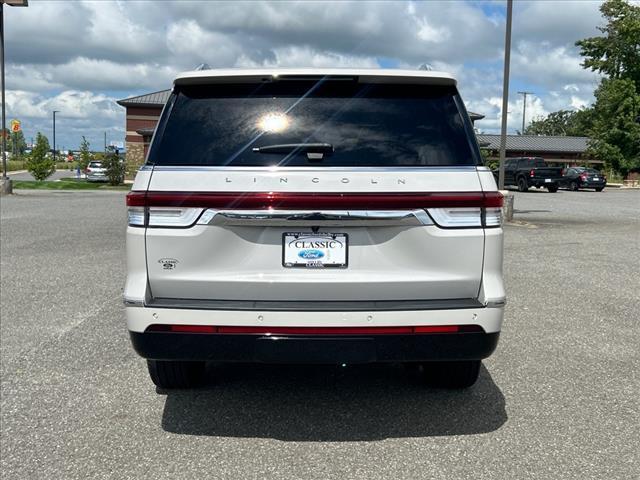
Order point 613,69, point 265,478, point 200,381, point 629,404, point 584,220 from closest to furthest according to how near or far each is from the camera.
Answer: point 265,478, point 629,404, point 200,381, point 584,220, point 613,69

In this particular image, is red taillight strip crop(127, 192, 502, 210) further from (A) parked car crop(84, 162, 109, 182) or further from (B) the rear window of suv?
(A) parked car crop(84, 162, 109, 182)

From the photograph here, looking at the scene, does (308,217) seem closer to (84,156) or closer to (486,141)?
(84,156)

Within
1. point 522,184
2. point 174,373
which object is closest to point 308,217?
point 174,373

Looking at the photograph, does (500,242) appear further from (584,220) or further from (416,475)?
(584,220)

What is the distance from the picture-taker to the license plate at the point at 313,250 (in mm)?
3361

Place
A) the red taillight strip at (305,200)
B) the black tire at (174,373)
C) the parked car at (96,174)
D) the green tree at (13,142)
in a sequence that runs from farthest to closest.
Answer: the green tree at (13,142), the parked car at (96,174), the black tire at (174,373), the red taillight strip at (305,200)

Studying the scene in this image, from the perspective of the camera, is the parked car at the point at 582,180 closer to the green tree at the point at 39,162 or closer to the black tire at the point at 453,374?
the green tree at the point at 39,162

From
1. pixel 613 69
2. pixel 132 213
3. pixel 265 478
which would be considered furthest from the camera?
pixel 613 69

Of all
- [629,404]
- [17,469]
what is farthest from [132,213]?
[629,404]

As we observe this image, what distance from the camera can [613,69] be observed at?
57500 mm

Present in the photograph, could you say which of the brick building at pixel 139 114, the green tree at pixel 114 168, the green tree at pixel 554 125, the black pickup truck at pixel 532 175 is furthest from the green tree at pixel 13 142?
the green tree at pixel 554 125

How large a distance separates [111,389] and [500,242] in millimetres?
2749

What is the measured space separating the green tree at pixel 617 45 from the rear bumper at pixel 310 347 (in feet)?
195

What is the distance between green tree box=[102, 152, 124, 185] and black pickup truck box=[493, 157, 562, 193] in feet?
68.9
